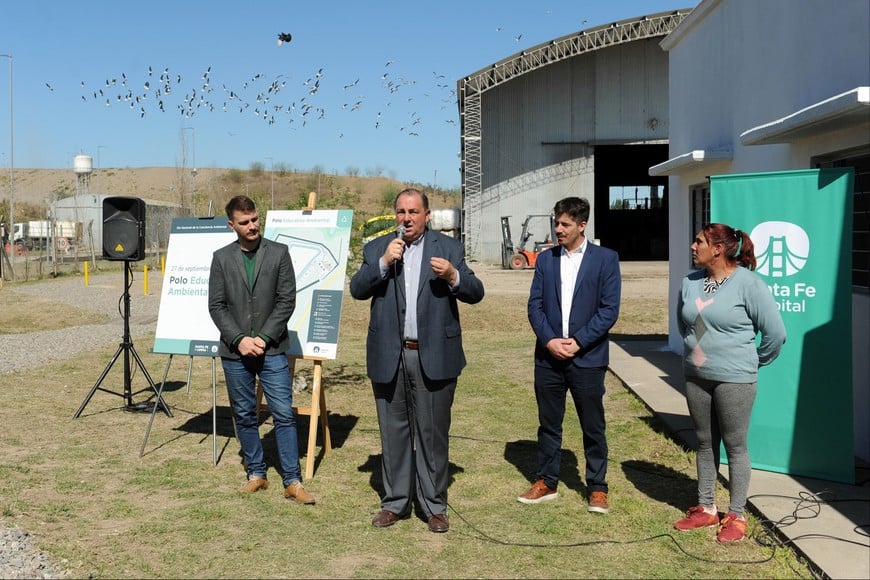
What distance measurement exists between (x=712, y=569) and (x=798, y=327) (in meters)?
2.00

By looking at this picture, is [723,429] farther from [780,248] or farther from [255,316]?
[255,316]

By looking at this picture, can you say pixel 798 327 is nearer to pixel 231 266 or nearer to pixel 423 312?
pixel 423 312

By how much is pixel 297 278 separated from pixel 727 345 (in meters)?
3.43

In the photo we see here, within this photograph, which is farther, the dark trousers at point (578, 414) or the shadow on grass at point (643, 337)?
the shadow on grass at point (643, 337)

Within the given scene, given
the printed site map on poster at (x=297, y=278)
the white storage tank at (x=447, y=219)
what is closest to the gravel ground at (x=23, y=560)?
the printed site map on poster at (x=297, y=278)

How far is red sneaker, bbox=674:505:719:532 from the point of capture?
191 inches

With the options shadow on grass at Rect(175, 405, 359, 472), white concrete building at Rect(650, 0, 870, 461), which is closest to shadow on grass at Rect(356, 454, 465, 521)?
shadow on grass at Rect(175, 405, 359, 472)

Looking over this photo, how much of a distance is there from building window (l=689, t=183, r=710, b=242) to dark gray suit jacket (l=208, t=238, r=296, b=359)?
6.46 m

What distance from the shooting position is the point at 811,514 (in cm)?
489

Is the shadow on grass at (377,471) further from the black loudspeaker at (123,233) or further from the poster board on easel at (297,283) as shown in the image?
the black loudspeaker at (123,233)

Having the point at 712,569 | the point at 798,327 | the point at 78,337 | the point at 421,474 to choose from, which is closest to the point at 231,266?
the point at 421,474

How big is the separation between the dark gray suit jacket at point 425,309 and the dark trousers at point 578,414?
690 mm

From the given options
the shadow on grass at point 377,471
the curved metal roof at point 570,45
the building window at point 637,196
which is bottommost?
the shadow on grass at point 377,471

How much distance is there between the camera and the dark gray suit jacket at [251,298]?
556 cm
